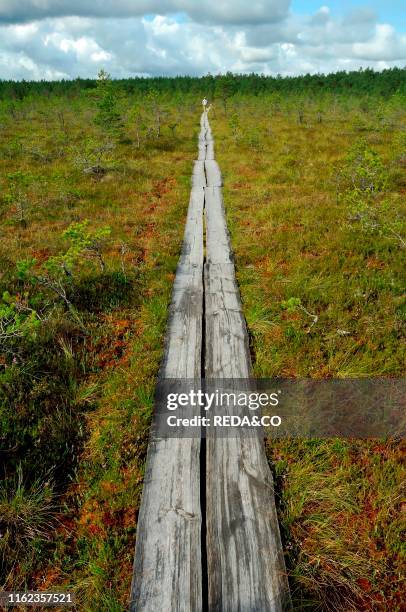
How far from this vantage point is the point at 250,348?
5.00m

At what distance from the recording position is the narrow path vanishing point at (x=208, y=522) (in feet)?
8.04

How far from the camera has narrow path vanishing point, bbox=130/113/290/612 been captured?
2.45 m

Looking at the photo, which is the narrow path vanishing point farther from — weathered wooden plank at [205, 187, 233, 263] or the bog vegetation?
weathered wooden plank at [205, 187, 233, 263]

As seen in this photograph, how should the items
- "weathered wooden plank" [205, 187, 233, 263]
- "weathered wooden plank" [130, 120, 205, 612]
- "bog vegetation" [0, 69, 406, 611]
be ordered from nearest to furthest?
"weathered wooden plank" [130, 120, 205, 612], "bog vegetation" [0, 69, 406, 611], "weathered wooden plank" [205, 187, 233, 263]

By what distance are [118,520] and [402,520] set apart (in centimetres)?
232

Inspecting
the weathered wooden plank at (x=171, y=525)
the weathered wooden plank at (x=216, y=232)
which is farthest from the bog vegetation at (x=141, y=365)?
the weathered wooden plank at (x=216, y=232)

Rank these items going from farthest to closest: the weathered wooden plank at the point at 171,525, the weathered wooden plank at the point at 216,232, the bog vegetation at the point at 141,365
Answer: the weathered wooden plank at the point at 216,232
the bog vegetation at the point at 141,365
the weathered wooden plank at the point at 171,525

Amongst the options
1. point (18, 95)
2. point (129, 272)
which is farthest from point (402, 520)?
point (18, 95)

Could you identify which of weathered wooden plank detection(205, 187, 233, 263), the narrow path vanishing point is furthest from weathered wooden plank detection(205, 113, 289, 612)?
weathered wooden plank detection(205, 187, 233, 263)

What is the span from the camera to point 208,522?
9.40 feet

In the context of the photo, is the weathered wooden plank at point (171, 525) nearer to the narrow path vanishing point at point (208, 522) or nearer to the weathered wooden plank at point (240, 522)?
the narrow path vanishing point at point (208, 522)

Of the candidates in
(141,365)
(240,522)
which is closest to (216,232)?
(141,365)

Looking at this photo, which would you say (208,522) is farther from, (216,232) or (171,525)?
(216,232)

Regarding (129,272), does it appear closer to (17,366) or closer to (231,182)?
(17,366)
